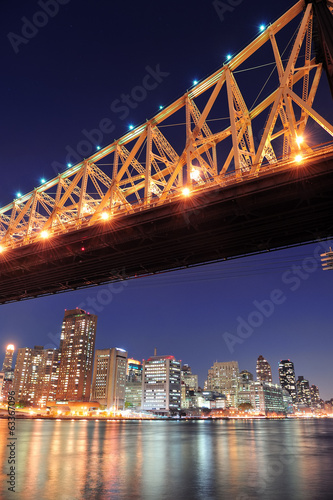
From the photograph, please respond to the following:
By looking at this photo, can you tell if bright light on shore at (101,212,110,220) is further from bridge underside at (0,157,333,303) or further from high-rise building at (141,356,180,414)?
high-rise building at (141,356,180,414)

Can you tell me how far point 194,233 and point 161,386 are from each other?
176 m

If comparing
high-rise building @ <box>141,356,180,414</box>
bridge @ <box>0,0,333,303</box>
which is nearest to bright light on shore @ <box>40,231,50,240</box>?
bridge @ <box>0,0,333,303</box>

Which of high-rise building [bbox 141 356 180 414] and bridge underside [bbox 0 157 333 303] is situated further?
high-rise building [bbox 141 356 180 414]

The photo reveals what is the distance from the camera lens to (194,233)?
2803 centimetres

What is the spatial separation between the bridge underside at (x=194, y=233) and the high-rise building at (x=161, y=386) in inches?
6273

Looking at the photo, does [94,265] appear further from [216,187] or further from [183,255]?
[216,187]

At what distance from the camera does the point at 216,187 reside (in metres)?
25.6

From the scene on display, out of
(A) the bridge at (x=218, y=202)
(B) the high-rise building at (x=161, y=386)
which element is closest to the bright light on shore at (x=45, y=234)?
(A) the bridge at (x=218, y=202)

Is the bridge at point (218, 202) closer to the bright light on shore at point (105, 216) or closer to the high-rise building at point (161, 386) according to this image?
the bright light on shore at point (105, 216)

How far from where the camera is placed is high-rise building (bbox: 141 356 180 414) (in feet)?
602

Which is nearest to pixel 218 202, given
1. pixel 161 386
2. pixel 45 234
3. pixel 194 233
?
pixel 194 233

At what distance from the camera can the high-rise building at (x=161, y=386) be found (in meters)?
183

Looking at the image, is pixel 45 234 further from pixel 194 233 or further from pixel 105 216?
pixel 194 233

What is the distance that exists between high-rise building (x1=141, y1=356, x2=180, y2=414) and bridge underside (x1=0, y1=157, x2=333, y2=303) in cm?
15932
